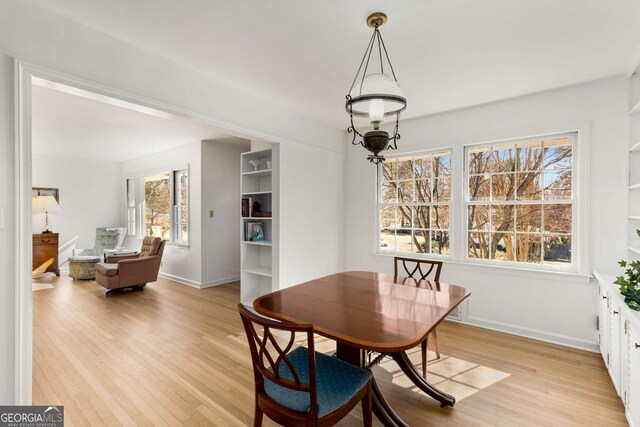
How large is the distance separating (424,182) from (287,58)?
94.6 inches

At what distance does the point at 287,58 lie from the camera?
250 centimetres

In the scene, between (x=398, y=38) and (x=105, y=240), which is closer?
(x=398, y=38)

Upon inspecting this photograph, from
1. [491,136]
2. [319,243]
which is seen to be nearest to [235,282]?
[319,243]

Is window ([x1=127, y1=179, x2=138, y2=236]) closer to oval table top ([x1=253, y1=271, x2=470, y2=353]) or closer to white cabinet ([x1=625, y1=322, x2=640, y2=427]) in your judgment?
oval table top ([x1=253, y1=271, x2=470, y2=353])

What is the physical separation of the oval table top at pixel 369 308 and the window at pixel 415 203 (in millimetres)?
1592

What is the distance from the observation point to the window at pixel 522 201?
312 cm

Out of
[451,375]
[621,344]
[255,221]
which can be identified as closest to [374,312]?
[451,375]

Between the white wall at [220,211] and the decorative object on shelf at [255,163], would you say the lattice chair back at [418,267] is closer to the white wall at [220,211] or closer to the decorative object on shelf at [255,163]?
the decorative object on shelf at [255,163]

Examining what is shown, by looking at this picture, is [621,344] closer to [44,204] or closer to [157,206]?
[157,206]

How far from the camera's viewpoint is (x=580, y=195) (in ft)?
9.67

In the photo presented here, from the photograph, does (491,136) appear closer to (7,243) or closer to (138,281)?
(7,243)

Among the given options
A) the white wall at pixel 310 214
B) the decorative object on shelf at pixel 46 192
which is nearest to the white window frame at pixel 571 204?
the white wall at pixel 310 214

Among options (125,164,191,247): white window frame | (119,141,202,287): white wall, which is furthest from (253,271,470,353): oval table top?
(125,164,191,247): white window frame

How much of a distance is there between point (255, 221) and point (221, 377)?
2228 mm
